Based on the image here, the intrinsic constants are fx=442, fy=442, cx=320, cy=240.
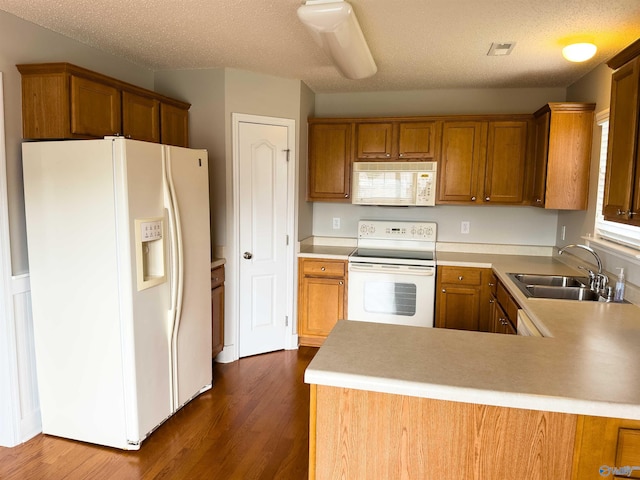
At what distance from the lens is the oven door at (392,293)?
3771mm

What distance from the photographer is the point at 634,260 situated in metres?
2.47

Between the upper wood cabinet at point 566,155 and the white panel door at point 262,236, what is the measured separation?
6.91 ft

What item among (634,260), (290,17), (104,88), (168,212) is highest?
(290,17)

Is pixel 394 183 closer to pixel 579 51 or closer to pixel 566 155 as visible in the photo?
pixel 566 155

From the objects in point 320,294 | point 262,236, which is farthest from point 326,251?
point 262,236

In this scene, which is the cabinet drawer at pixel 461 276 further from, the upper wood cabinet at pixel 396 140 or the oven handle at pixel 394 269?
the upper wood cabinet at pixel 396 140

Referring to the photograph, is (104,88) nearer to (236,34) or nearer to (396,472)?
(236,34)

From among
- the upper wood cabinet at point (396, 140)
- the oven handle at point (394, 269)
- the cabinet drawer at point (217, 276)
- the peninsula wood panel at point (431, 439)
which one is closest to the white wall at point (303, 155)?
the upper wood cabinet at point (396, 140)

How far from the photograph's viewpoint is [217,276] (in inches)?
138

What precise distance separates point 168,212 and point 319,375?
157 cm

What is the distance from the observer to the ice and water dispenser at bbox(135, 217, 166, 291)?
236 centimetres

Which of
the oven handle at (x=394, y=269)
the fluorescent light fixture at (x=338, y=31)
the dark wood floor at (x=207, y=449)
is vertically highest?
the fluorescent light fixture at (x=338, y=31)

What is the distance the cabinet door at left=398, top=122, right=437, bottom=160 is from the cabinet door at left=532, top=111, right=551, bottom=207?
0.83m

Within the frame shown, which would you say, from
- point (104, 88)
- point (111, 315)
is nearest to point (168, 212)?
point (111, 315)
